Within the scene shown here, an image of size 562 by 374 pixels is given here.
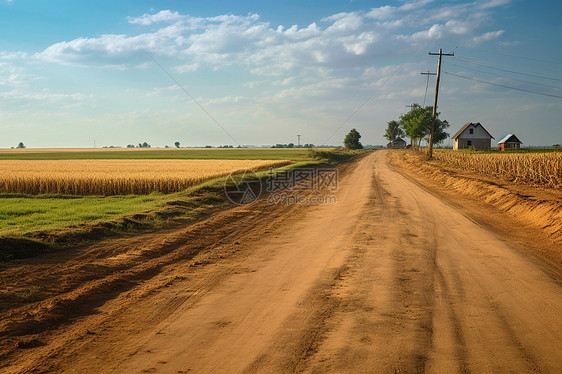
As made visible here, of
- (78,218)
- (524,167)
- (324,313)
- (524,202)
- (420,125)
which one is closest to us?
(324,313)

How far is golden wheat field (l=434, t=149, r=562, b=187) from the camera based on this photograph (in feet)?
58.1

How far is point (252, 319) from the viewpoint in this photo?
4820 millimetres

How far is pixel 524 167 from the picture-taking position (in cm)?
2083

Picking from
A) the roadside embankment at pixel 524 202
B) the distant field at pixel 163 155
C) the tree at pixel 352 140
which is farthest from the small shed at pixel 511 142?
the roadside embankment at pixel 524 202

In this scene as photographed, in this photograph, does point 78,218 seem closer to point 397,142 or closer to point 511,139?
point 511,139

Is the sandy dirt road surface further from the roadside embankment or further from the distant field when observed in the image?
the distant field

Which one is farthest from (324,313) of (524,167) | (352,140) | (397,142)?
(397,142)

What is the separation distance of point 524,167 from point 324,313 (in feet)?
68.8

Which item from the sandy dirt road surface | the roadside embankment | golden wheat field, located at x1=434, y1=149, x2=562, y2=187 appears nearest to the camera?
the sandy dirt road surface

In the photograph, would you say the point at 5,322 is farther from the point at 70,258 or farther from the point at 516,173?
the point at 516,173

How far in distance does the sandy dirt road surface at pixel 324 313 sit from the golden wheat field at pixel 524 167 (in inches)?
464

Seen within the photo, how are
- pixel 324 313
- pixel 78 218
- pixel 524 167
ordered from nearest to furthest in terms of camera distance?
1. pixel 324 313
2. pixel 78 218
3. pixel 524 167

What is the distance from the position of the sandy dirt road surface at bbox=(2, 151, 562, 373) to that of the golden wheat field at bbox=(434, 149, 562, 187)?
1179cm

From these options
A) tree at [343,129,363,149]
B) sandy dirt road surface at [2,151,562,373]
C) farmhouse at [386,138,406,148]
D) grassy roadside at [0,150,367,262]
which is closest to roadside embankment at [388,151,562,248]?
sandy dirt road surface at [2,151,562,373]
